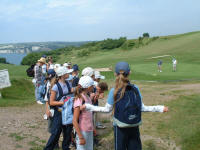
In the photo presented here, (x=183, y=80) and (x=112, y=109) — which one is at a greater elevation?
(x=112, y=109)

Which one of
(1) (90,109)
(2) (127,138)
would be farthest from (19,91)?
(2) (127,138)

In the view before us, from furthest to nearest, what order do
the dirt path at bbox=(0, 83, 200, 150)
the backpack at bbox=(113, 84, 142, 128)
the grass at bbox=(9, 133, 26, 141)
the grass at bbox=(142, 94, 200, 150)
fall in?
the grass at bbox=(142, 94, 200, 150) → the grass at bbox=(9, 133, 26, 141) → the dirt path at bbox=(0, 83, 200, 150) → the backpack at bbox=(113, 84, 142, 128)

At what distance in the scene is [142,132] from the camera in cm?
716

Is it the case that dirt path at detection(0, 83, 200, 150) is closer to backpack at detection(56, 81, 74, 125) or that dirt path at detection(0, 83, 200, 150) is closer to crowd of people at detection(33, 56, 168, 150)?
crowd of people at detection(33, 56, 168, 150)

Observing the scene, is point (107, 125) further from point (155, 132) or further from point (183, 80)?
point (183, 80)

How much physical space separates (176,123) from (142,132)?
1384 millimetres

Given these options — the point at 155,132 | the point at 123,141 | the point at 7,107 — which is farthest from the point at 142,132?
the point at 7,107

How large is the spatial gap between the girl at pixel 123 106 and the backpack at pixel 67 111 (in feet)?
3.23

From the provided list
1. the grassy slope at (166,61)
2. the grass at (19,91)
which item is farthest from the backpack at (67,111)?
the grassy slope at (166,61)

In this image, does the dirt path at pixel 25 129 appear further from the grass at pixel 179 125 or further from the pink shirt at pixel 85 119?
the pink shirt at pixel 85 119

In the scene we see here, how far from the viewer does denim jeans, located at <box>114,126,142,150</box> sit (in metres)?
3.79

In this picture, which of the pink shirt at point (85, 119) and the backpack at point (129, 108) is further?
the pink shirt at point (85, 119)

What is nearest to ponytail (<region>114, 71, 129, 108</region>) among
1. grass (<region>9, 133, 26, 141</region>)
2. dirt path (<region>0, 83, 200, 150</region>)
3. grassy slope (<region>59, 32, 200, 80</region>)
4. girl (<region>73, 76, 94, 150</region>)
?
girl (<region>73, 76, 94, 150</region>)

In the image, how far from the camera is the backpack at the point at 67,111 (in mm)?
4785
